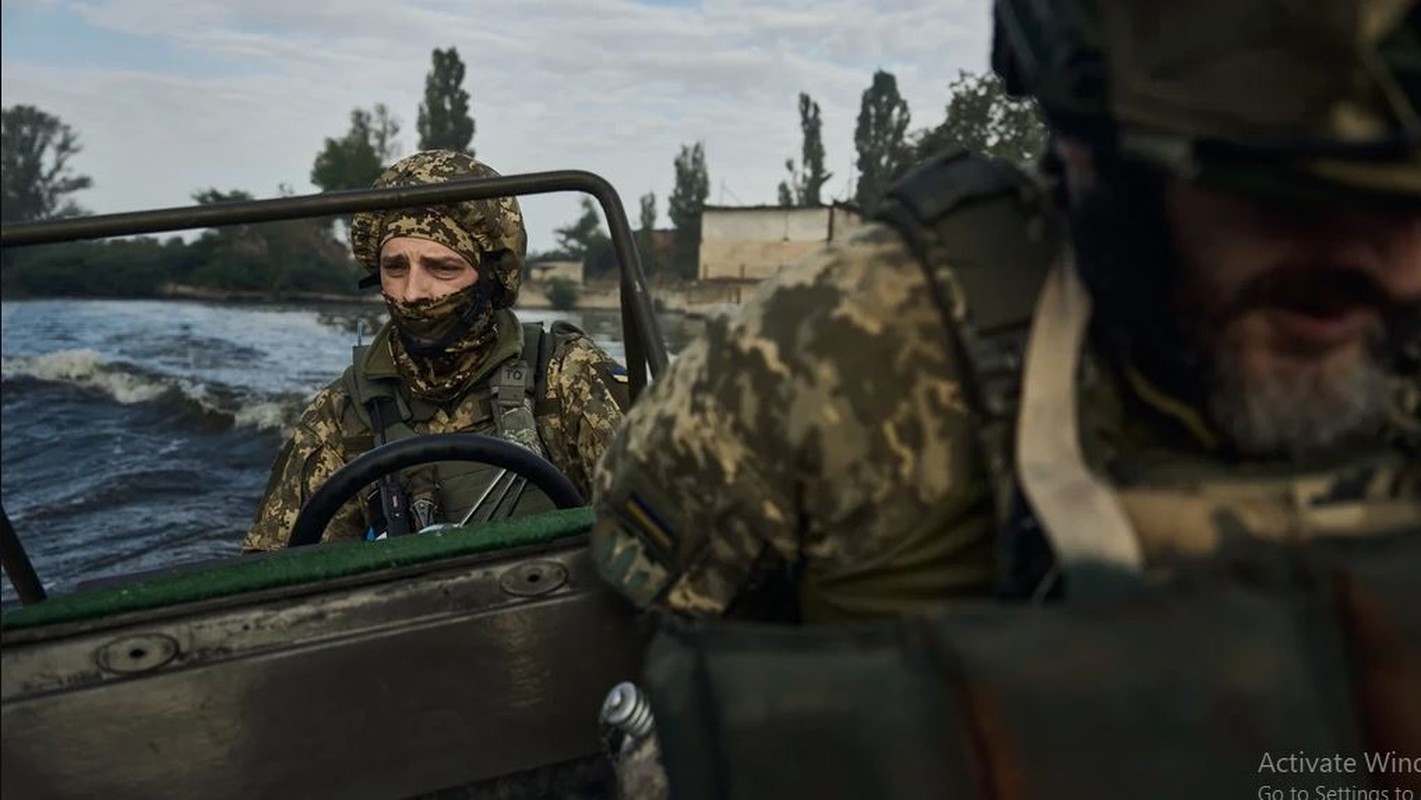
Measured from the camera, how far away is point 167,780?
1582 millimetres

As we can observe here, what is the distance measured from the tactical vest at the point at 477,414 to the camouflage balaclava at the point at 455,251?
0.22ft

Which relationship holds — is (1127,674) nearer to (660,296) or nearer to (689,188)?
(660,296)

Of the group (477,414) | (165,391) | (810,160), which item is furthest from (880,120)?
(477,414)

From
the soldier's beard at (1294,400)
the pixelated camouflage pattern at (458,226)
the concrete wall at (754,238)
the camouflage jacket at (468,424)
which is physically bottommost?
the camouflage jacket at (468,424)

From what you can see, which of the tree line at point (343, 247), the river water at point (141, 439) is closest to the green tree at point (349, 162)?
the tree line at point (343, 247)

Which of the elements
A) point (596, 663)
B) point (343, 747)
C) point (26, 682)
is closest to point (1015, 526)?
point (596, 663)

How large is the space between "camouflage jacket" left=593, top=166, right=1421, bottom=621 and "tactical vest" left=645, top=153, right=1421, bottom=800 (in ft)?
0.25

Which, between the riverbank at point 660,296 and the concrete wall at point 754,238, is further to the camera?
the riverbank at point 660,296

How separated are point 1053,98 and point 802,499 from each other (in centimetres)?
52

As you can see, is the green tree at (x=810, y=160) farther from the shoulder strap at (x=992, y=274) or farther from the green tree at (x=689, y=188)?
the shoulder strap at (x=992, y=274)

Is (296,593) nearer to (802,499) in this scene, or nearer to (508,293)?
(802,499)

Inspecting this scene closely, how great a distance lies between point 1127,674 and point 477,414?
2.91 metres

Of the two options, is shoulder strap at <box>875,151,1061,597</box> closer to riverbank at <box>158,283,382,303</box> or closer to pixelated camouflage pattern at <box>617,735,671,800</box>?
pixelated camouflage pattern at <box>617,735,671,800</box>

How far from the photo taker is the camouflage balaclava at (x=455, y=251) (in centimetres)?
361
